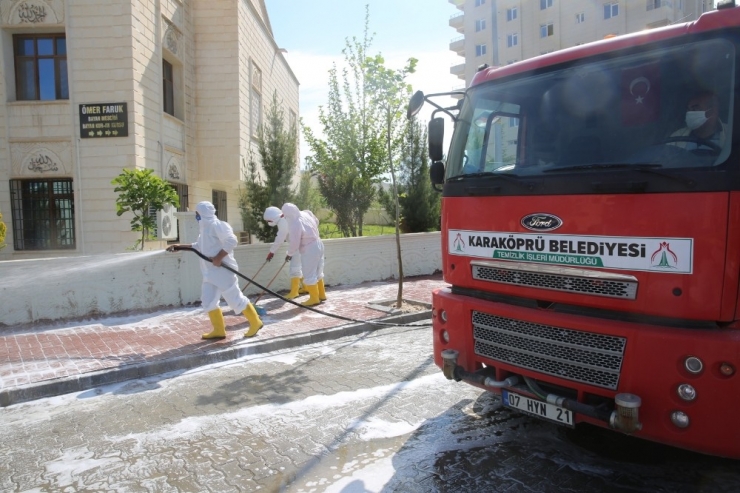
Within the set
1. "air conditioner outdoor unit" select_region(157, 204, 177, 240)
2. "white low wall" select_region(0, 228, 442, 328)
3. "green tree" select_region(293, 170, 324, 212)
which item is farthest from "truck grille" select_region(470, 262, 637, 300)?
"green tree" select_region(293, 170, 324, 212)

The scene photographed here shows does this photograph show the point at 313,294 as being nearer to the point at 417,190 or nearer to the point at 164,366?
the point at 164,366

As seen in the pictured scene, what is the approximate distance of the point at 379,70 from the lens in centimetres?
895

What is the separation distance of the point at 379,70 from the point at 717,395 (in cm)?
747

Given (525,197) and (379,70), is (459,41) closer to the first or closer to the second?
(379,70)

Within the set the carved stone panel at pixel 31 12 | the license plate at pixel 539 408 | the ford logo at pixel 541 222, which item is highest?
the carved stone panel at pixel 31 12

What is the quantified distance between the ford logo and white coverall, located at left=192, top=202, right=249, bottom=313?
4.30 meters

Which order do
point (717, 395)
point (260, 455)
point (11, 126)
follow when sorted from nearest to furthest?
point (717, 395), point (260, 455), point (11, 126)

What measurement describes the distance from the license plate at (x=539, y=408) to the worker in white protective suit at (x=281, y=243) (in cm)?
635

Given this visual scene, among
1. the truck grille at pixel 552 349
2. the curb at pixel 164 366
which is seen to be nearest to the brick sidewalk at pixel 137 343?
the curb at pixel 164 366

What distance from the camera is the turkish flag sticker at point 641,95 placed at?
3.19 m

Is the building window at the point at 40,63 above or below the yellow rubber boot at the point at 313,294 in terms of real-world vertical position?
above

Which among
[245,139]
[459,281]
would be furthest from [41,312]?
[245,139]

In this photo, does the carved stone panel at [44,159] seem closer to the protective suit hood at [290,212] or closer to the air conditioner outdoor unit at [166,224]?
the air conditioner outdoor unit at [166,224]

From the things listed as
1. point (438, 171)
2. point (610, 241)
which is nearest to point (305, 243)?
point (438, 171)
